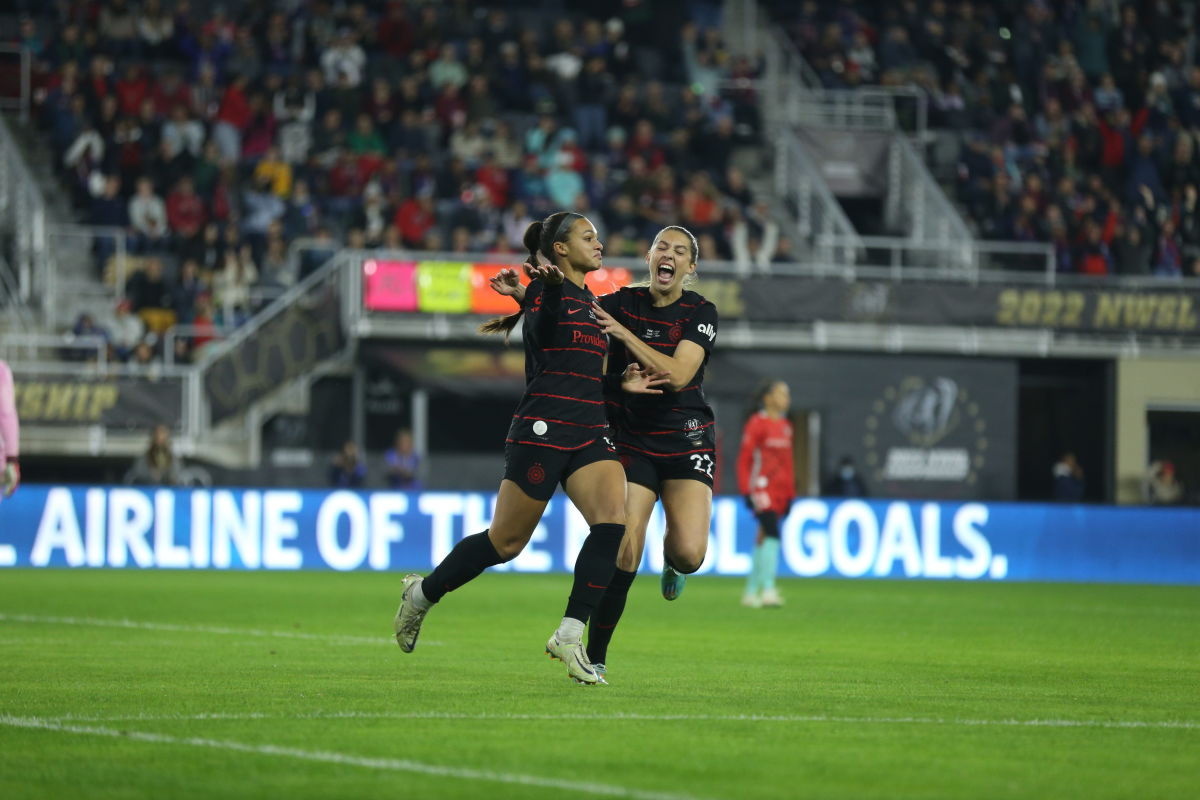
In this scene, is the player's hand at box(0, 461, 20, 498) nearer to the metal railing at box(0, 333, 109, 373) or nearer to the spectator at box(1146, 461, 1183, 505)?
the metal railing at box(0, 333, 109, 373)

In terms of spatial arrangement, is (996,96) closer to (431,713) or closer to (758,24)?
(758,24)

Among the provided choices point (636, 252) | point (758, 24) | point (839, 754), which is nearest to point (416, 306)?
point (636, 252)

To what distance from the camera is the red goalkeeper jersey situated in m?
18.1

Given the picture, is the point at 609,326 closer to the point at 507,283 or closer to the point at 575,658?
the point at 507,283

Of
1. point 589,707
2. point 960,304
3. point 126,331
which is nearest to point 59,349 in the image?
point 126,331

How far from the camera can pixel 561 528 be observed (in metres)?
24.4

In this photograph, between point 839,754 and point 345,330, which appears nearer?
point 839,754

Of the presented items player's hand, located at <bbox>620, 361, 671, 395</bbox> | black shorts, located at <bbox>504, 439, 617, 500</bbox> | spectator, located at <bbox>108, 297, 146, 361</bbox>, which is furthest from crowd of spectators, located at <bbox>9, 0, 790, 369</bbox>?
black shorts, located at <bbox>504, 439, 617, 500</bbox>

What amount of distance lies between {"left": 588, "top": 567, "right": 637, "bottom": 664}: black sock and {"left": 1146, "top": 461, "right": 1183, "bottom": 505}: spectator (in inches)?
888

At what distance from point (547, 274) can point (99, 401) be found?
62.6ft

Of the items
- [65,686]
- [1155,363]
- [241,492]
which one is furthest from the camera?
[1155,363]

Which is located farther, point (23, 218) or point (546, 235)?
point (23, 218)

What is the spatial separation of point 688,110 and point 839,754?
26.8 meters

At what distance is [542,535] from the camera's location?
80.1ft
